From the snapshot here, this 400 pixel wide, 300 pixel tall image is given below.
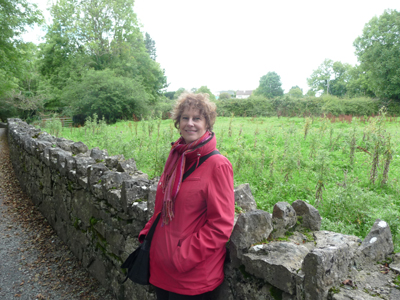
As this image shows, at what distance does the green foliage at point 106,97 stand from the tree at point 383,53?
92.1 ft

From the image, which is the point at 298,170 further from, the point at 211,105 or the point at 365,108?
the point at 365,108

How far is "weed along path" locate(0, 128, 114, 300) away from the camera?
3.75 metres

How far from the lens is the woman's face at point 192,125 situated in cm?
217

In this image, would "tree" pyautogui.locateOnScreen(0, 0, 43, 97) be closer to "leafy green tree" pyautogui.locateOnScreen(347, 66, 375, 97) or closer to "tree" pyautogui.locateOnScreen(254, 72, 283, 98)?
"leafy green tree" pyautogui.locateOnScreen(347, 66, 375, 97)

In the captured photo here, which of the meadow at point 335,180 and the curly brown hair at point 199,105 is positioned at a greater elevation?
the curly brown hair at point 199,105

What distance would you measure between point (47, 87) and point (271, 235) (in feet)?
114

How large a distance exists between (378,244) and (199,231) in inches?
47.4

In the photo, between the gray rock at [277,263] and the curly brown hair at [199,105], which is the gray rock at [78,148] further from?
the gray rock at [277,263]

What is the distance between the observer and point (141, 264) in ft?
7.07

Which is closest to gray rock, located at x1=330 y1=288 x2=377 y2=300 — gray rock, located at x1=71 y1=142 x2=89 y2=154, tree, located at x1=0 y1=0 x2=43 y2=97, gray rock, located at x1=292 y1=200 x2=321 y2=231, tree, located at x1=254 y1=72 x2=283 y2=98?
gray rock, located at x1=292 y1=200 x2=321 y2=231

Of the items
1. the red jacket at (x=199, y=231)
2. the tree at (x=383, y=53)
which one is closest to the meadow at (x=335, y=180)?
the red jacket at (x=199, y=231)

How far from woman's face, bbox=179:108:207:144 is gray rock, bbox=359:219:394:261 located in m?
1.37

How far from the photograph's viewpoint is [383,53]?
33.4 metres

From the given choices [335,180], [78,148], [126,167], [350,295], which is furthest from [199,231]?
[78,148]
